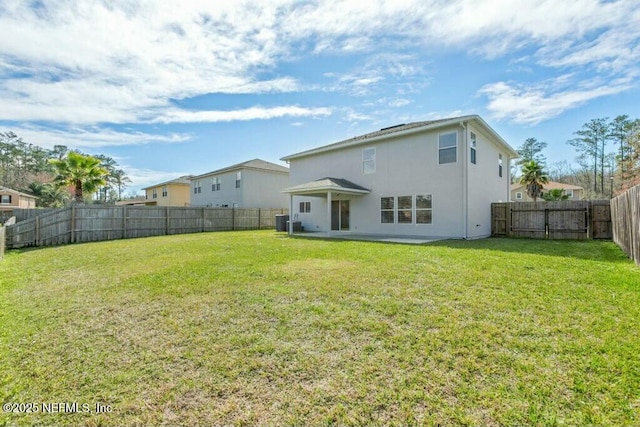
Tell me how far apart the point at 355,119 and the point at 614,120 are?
3798 centimetres

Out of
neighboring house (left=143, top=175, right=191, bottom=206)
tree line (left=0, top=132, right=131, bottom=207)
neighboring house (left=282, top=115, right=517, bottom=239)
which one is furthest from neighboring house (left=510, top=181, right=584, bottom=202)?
tree line (left=0, top=132, right=131, bottom=207)

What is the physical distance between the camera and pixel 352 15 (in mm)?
8781

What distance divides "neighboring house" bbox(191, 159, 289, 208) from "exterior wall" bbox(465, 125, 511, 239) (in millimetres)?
15777

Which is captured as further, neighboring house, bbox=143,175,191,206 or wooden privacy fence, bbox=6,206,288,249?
neighboring house, bbox=143,175,191,206

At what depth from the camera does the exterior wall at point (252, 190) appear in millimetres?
25516

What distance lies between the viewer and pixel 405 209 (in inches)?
580

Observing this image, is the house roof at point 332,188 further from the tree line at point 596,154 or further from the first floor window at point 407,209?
the tree line at point 596,154

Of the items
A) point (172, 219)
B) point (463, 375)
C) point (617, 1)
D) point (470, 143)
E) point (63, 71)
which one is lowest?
point (463, 375)

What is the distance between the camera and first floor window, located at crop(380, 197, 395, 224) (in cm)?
1520

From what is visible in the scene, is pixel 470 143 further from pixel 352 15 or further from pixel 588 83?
pixel 588 83

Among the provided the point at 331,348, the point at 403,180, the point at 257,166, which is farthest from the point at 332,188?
the point at 257,166

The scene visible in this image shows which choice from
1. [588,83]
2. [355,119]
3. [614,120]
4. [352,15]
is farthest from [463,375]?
[614,120]

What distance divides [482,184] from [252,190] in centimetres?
1747

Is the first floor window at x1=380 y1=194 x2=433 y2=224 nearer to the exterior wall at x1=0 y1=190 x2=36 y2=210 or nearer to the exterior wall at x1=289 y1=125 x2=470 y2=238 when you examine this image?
the exterior wall at x1=289 y1=125 x2=470 y2=238
